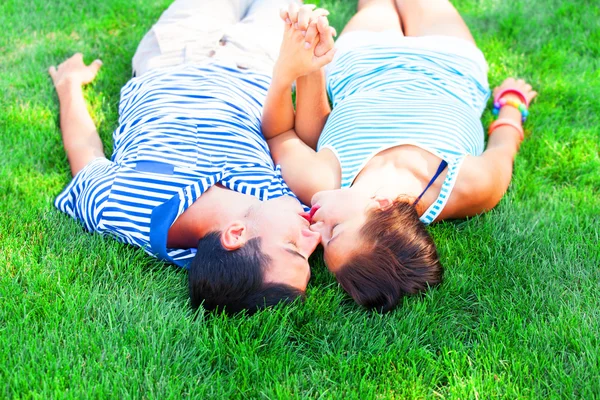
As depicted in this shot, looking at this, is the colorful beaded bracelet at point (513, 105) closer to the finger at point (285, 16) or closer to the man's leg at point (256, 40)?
the man's leg at point (256, 40)

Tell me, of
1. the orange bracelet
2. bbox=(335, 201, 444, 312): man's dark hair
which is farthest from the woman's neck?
the orange bracelet

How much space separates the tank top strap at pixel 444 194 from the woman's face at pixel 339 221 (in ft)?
1.06

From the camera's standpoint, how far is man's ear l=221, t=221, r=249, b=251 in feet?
7.75

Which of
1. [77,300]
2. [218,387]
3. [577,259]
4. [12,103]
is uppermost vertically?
[12,103]

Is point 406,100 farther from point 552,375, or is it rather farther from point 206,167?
point 552,375

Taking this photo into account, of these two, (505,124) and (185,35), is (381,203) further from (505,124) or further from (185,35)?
(185,35)

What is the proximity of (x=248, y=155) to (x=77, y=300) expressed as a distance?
100 centimetres

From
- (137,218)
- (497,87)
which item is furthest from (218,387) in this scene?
(497,87)

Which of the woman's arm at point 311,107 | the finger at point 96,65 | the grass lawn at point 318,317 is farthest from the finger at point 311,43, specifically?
the finger at point 96,65

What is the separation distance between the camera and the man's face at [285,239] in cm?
234

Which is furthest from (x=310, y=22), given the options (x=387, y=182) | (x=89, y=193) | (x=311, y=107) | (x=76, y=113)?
(x=76, y=113)

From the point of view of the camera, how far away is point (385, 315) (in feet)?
7.72

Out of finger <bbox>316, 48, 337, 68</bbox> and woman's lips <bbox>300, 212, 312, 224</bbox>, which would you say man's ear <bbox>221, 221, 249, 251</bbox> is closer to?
woman's lips <bbox>300, 212, 312, 224</bbox>

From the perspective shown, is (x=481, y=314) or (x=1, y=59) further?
(x=1, y=59)
